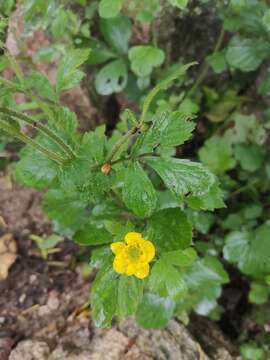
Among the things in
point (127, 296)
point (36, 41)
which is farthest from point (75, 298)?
point (36, 41)

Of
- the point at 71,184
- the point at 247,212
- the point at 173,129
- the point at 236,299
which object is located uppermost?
the point at 173,129

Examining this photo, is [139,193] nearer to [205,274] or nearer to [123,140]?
[123,140]

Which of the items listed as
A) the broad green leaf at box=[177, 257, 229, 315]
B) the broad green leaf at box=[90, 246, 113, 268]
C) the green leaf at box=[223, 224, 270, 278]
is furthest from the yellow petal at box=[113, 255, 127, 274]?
the green leaf at box=[223, 224, 270, 278]

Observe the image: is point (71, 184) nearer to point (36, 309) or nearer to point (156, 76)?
point (36, 309)

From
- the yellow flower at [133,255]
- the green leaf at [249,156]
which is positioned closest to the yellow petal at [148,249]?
the yellow flower at [133,255]

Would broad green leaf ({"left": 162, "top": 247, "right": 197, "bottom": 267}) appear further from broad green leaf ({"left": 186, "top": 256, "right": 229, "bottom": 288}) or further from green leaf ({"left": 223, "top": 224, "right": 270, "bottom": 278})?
green leaf ({"left": 223, "top": 224, "right": 270, "bottom": 278})

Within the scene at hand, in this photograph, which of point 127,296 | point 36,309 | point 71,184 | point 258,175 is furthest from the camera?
point 258,175

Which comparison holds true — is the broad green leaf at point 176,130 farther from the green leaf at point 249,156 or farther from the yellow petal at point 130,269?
the green leaf at point 249,156
